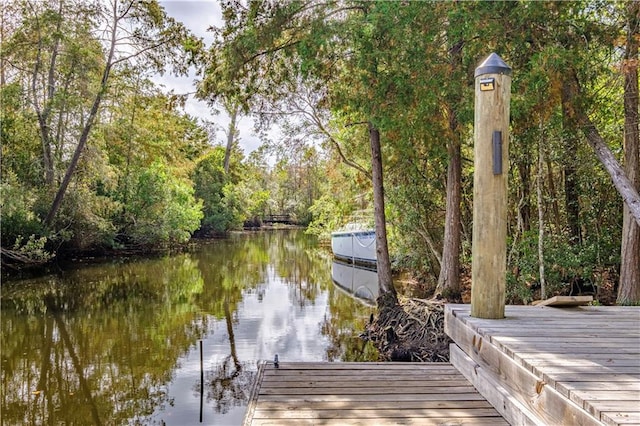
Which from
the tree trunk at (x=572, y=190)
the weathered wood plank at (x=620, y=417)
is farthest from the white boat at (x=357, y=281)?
the weathered wood plank at (x=620, y=417)

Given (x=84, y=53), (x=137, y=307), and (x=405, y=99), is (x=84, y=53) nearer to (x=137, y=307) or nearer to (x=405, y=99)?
(x=137, y=307)

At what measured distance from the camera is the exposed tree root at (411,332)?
6363mm

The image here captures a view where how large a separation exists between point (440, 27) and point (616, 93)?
2.44 metres

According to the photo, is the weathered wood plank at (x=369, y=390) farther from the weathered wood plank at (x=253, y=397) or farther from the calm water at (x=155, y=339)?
the calm water at (x=155, y=339)

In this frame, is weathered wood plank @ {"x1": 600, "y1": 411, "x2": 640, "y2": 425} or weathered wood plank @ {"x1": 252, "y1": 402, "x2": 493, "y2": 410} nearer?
weathered wood plank @ {"x1": 600, "y1": 411, "x2": 640, "y2": 425}

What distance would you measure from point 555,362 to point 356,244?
1289 cm

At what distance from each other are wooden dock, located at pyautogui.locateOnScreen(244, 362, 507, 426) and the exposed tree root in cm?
240

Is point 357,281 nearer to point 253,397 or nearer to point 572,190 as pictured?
point 572,190

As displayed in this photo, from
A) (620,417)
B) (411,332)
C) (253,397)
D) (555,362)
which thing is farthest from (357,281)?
(620,417)

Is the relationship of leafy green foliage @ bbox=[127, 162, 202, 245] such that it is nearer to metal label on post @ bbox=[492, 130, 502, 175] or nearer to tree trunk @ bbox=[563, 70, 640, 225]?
tree trunk @ bbox=[563, 70, 640, 225]

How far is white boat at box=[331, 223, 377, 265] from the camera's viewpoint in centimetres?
1434

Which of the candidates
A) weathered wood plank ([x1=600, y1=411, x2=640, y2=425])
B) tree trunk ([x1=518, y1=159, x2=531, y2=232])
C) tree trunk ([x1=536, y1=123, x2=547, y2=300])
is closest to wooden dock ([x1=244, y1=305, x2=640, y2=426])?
weathered wood plank ([x1=600, y1=411, x2=640, y2=425])

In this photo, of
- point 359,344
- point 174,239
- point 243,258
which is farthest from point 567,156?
point 174,239

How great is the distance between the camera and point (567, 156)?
6.77m
